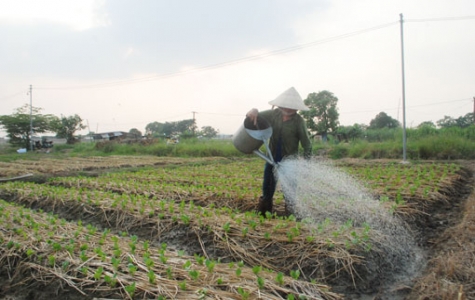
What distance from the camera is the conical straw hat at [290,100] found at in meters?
3.94

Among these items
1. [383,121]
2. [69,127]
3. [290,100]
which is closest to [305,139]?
[290,100]

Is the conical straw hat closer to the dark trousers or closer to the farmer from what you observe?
the farmer

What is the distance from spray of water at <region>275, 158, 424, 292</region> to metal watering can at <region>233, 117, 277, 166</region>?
0.33 metres

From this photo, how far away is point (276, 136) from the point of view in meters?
4.30

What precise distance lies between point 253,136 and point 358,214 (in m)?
1.59

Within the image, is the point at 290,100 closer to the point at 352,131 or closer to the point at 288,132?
Result: the point at 288,132

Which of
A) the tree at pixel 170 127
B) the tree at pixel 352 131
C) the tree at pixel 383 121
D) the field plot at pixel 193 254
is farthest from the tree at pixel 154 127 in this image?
the field plot at pixel 193 254

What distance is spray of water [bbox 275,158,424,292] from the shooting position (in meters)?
3.25

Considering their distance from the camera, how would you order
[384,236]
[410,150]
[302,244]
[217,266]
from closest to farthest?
[217,266] < [302,244] < [384,236] < [410,150]

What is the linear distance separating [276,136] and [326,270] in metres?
1.81

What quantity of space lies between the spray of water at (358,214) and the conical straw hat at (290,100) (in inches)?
26.2

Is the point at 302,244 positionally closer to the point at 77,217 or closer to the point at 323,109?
the point at 77,217

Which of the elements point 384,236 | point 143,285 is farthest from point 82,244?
point 384,236

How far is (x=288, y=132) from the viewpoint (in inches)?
167
